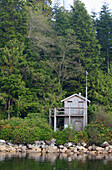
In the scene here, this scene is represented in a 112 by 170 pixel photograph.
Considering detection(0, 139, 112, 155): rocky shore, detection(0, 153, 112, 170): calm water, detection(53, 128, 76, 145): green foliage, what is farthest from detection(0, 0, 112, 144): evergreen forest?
detection(0, 153, 112, 170): calm water

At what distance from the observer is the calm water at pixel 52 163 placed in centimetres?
2228

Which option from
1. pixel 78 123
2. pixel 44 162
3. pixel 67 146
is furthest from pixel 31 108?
pixel 44 162

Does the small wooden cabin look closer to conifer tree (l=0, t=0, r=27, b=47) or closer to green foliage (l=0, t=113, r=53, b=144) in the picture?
green foliage (l=0, t=113, r=53, b=144)

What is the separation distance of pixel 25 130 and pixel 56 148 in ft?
12.8

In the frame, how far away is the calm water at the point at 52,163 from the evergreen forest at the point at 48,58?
13.2 m

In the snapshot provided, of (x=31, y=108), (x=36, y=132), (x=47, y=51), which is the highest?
(x=47, y=51)

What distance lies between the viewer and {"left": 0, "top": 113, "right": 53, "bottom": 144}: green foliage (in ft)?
104

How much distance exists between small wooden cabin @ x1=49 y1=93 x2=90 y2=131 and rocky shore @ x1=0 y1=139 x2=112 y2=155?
281 centimetres

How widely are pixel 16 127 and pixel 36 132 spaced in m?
2.27

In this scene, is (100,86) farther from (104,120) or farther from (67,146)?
(67,146)

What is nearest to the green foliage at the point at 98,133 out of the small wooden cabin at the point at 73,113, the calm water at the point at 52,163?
the small wooden cabin at the point at 73,113

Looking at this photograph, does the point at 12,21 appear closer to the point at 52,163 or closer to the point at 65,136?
the point at 65,136

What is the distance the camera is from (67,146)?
31156 mm

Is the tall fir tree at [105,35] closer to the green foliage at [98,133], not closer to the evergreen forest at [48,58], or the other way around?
the evergreen forest at [48,58]
